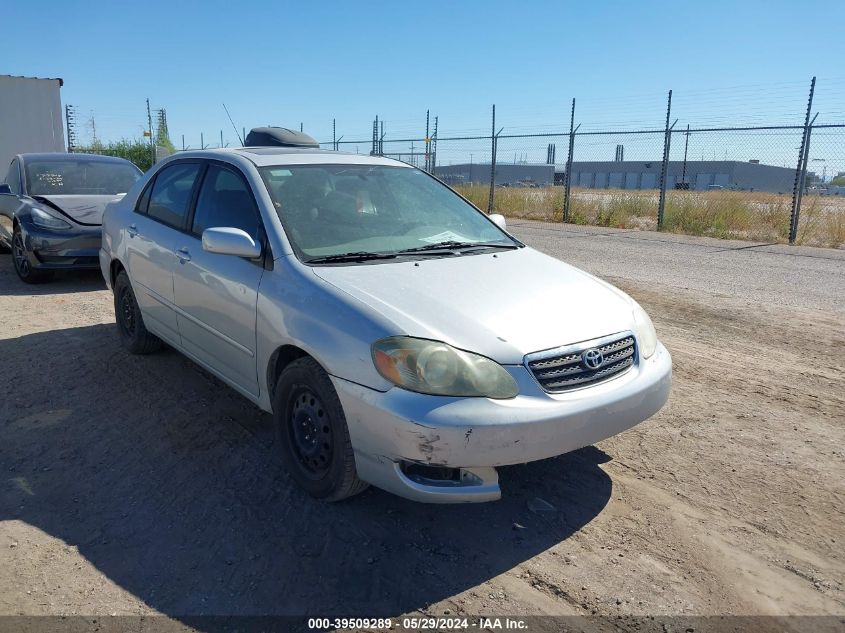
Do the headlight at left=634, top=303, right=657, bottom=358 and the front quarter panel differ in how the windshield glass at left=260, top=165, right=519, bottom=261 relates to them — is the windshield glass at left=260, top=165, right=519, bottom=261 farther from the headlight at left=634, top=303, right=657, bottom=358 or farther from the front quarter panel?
the headlight at left=634, top=303, right=657, bottom=358

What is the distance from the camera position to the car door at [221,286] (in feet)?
11.8

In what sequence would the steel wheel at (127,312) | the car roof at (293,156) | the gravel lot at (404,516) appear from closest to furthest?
the gravel lot at (404,516), the car roof at (293,156), the steel wheel at (127,312)

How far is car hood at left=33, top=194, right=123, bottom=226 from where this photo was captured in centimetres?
799

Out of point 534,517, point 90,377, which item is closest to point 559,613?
point 534,517

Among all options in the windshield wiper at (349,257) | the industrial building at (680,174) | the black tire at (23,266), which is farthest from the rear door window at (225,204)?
the industrial building at (680,174)

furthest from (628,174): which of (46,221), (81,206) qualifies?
(46,221)

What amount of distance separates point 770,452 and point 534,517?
1.55m

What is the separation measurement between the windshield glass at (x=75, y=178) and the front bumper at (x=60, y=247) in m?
0.85

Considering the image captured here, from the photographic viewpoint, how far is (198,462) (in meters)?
3.69

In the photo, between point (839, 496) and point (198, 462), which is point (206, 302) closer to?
point (198, 462)

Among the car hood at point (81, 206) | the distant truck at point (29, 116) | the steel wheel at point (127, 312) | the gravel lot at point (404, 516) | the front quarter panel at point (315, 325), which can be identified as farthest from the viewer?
the distant truck at point (29, 116)

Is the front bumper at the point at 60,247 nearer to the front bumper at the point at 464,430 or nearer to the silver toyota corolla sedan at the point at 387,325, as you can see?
the silver toyota corolla sedan at the point at 387,325

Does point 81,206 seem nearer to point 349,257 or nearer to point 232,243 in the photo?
point 232,243

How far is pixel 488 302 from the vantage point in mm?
3168
